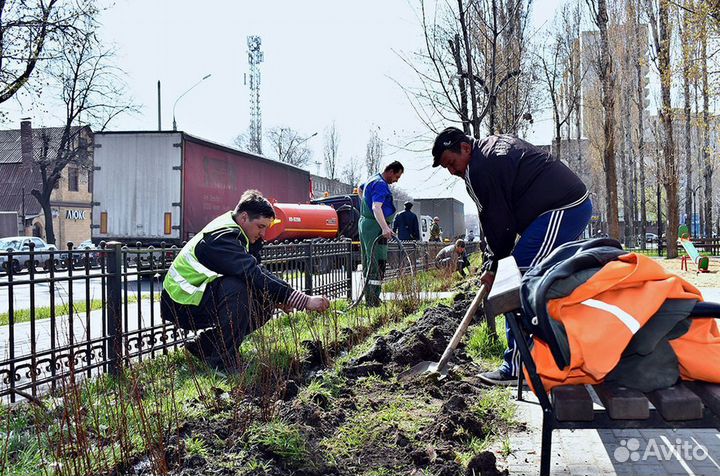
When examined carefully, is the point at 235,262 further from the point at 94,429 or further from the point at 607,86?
the point at 607,86

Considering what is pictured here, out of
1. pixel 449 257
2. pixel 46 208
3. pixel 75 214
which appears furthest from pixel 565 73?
pixel 75 214

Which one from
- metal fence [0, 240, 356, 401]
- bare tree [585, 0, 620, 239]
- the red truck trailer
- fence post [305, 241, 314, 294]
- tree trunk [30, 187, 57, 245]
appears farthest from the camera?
tree trunk [30, 187, 57, 245]

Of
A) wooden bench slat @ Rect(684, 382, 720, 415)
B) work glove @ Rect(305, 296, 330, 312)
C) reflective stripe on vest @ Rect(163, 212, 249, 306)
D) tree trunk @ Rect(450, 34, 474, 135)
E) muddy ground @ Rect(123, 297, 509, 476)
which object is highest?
tree trunk @ Rect(450, 34, 474, 135)

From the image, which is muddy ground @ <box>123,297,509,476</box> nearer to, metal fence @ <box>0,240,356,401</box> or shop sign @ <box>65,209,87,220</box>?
metal fence @ <box>0,240,356,401</box>

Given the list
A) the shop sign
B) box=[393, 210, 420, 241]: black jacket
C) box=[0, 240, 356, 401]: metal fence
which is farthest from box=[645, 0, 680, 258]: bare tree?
the shop sign

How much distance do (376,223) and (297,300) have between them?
404 centimetres

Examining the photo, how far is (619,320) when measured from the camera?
89.3 inches

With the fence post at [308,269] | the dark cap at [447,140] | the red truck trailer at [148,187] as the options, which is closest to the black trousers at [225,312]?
the dark cap at [447,140]

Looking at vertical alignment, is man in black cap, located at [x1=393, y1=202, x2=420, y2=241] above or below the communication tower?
below

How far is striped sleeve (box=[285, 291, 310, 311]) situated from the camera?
4.89m

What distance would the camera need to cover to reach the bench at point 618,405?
2.29 meters

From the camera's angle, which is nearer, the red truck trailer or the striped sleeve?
the striped sleeve

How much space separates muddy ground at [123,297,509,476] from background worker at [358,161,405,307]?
11.8ft

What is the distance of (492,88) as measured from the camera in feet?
30.4
